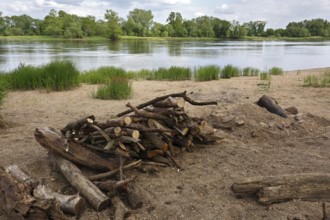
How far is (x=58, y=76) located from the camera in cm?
920

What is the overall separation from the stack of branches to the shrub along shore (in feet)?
8.42

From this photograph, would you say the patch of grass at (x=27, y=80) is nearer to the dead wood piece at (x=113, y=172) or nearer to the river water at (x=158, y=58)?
the river water at (x=158, y=58)

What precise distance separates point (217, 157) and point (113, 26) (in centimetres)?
7827

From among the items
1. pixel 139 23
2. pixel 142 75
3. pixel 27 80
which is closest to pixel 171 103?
pixel 27 80

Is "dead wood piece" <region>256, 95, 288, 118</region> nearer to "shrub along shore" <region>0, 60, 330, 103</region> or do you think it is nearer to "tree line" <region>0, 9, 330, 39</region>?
"shrub along shore" <region>0, 60, 330, 103</region>

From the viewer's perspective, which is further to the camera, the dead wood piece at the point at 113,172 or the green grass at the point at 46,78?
the green grass at the point at 46,78

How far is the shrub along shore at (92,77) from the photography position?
798 cm

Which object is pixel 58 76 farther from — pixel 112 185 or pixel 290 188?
pixel 290 188

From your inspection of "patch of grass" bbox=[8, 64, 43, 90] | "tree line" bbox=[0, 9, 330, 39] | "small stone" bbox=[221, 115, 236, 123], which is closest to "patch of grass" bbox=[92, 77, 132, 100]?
"patch of grass" bbox=[8, 64, 43, 90]

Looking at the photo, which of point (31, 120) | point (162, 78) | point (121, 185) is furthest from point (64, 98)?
point (121, 185)

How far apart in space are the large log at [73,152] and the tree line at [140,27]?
73749mm

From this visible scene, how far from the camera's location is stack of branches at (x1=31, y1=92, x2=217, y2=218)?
3.36 meters

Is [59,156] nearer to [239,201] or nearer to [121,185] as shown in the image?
[121,185]

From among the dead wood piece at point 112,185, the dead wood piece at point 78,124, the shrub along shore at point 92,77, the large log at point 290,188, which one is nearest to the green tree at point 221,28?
the shrub along shore at point 92,77
